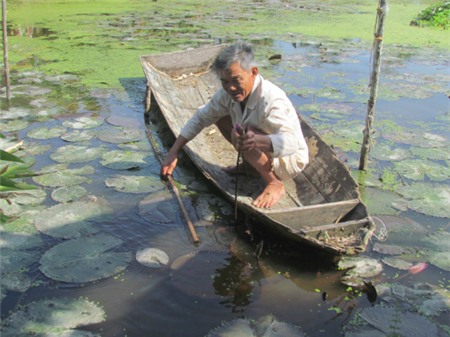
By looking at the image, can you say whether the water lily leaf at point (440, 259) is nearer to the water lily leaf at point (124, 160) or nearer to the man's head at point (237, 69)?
the man's head at point (237, 69)

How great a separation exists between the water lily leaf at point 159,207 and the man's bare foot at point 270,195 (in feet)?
1.77

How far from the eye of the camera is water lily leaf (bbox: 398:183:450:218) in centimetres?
284

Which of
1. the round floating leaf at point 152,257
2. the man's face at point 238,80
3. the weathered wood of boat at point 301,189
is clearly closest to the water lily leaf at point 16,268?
the round floating leaf at point 152,257

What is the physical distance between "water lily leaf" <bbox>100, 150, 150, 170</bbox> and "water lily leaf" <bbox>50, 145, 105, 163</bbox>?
94 millimetres

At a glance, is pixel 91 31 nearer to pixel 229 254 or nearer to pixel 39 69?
pixel 39 69

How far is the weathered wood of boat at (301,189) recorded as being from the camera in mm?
2207

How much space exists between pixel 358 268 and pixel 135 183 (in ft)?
5.08

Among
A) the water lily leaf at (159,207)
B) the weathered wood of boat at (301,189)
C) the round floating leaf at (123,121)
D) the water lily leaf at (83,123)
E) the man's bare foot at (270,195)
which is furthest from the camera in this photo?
the round floating leaf at (123,121)

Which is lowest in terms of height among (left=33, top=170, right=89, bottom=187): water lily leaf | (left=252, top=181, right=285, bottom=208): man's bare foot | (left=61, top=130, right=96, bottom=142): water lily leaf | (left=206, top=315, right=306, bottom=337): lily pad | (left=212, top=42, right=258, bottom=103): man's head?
(left=206, top=315, right=306, bottom=337): lily pad

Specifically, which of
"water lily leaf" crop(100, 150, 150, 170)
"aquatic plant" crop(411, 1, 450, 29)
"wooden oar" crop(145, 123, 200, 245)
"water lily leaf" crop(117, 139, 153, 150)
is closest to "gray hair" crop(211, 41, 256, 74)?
"wooden oar" crop(145, 123, 200, 245)

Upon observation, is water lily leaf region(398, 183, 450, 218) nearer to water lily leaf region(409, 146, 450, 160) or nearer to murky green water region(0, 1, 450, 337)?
murky green water region(0, 1, 450, 337)

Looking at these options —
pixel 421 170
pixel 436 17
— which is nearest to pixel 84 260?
pixel 421 170

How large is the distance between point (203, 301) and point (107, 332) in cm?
44

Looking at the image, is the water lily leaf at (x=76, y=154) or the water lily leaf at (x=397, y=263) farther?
the water lily leaf at (x=76, y=154)
